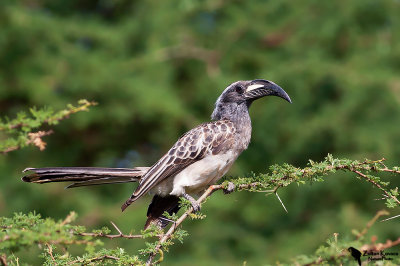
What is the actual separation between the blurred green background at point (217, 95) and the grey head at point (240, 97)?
466 cm

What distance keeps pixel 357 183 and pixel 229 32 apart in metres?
3.50

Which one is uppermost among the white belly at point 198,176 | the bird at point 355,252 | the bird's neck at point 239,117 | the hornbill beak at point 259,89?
the hornbill beak at point 259,89

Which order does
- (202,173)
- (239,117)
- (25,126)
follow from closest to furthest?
(25,126) → (202,173) → (239,117)

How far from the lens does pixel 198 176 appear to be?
4.39 metres

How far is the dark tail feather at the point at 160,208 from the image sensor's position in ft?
14.5

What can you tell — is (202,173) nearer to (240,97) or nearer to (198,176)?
(198,176)

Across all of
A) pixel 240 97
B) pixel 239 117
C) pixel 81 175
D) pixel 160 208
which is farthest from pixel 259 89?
pixel 81 175

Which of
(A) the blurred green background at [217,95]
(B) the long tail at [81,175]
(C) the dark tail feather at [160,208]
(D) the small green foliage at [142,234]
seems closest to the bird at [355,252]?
(D) the small green foliage at [142,234]

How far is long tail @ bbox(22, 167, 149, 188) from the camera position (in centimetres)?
355

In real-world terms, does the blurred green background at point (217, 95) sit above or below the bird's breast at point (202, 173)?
above

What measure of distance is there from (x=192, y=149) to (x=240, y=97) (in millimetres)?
694

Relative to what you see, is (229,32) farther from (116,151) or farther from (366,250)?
(366,250)

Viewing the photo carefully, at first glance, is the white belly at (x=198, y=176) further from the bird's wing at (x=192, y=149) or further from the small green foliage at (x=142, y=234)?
the small green foliage at (x=142, y=234)

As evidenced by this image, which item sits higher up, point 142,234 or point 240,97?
point 240,97
